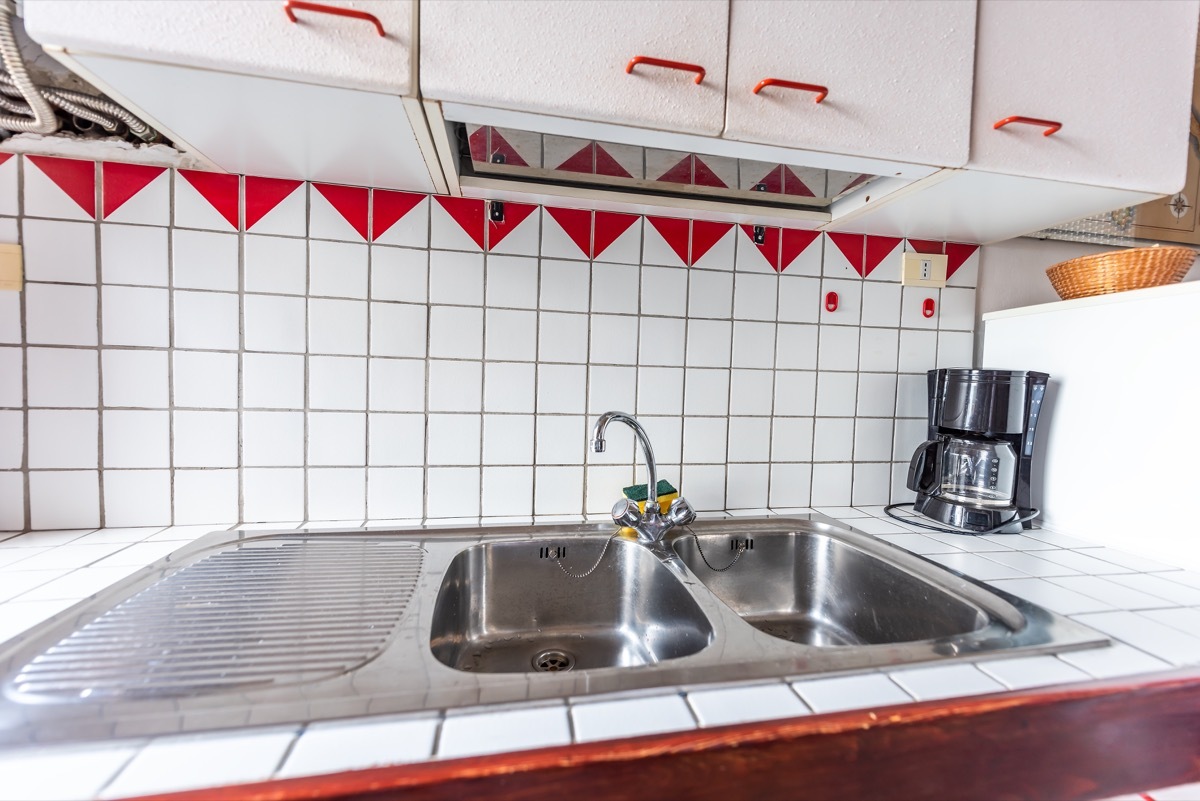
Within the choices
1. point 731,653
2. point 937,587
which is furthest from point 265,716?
point 937,587

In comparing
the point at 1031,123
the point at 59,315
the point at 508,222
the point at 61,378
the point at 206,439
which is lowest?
the point at 206,439

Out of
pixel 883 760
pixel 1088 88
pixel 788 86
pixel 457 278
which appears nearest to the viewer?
pixel 883 760

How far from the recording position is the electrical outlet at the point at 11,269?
0.87m

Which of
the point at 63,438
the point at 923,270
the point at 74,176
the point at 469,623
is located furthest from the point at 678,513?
the point at 74,176

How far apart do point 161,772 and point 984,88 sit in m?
1.28

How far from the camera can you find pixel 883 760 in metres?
0.48

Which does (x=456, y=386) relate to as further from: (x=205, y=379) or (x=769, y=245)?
(x=769, y=245)

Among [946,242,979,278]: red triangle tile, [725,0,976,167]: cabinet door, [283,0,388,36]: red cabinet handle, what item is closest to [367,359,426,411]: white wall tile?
[283,0,388,36]: red cabinet handle

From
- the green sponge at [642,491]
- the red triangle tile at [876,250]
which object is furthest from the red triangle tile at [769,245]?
the green sponge at [642,491]

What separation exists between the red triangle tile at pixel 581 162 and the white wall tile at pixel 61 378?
91cm

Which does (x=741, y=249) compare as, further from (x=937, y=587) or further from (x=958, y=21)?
(x=937, y=587)

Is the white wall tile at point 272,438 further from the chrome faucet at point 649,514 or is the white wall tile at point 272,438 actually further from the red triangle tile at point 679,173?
the red triangle tile at point 679,173

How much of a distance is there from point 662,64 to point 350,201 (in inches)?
25.7

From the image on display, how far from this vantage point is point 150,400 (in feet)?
3.08
